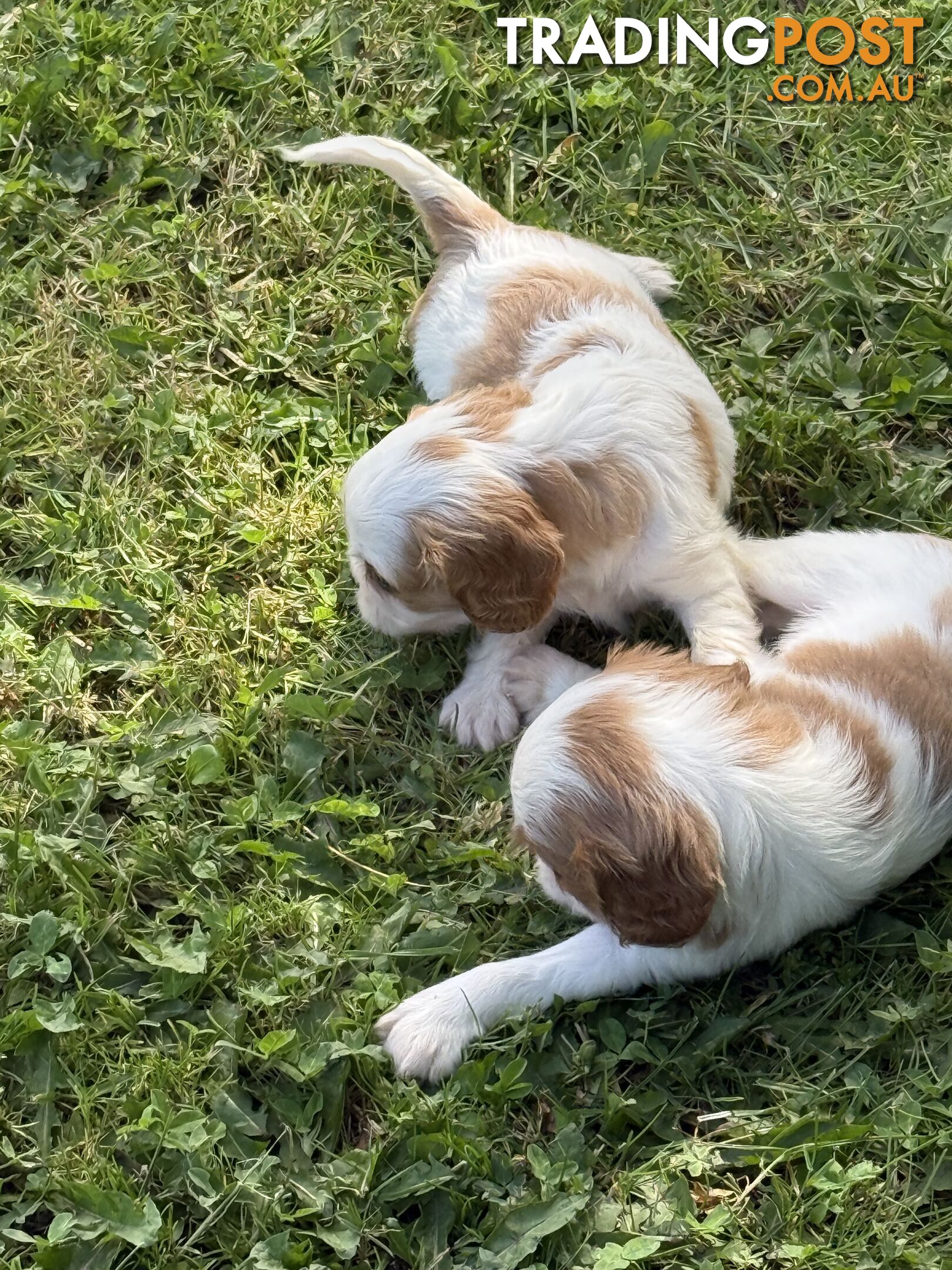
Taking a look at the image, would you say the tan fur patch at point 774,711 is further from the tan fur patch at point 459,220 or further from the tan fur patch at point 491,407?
the tan fur patch at point 459,220

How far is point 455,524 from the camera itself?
315cm

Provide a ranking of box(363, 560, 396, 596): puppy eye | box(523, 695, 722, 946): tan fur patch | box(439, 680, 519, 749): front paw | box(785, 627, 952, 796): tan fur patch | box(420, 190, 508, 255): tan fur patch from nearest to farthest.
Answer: box(523, 695, 722, 946): tan fur patch, box(785, 627, 952, 796): tan fur patch, box(363, 560, 396, 596): puppy eye, box(439, 680, 519, 749): front paw, box(420, 190, 508, 255): tan fur patch

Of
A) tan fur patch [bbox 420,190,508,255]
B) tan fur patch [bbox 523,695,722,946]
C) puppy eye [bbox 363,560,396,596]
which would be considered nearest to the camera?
tan fur patch [bbox 523,695,722,946]

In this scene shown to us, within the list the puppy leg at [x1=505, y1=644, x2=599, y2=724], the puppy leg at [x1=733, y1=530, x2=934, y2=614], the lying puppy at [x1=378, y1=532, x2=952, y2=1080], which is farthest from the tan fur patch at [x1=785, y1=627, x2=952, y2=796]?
the puppy leg at [x1=505, y1=644, x2=599, y2=724]

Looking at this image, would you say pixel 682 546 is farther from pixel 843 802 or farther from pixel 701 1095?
pixel 701 1095

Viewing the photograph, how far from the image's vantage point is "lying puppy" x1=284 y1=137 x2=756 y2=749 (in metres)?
3.21

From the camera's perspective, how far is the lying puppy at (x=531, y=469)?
3.21m

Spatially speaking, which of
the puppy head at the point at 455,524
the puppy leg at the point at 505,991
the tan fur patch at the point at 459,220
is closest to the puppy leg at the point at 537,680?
the puppy head at the point at 455,524

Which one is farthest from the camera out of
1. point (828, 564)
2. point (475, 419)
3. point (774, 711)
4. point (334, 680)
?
point (334, 680)

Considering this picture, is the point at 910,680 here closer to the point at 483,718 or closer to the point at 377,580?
the point at 483,718

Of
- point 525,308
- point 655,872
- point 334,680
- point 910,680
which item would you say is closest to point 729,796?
point 655,872

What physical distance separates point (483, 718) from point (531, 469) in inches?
30.2

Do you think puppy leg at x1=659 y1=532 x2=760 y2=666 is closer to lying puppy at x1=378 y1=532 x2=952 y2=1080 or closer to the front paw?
lying puppy at x1=378 y1=532 x2=952 y2=1080

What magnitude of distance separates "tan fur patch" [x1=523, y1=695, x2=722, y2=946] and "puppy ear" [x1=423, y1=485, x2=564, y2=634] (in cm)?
53
